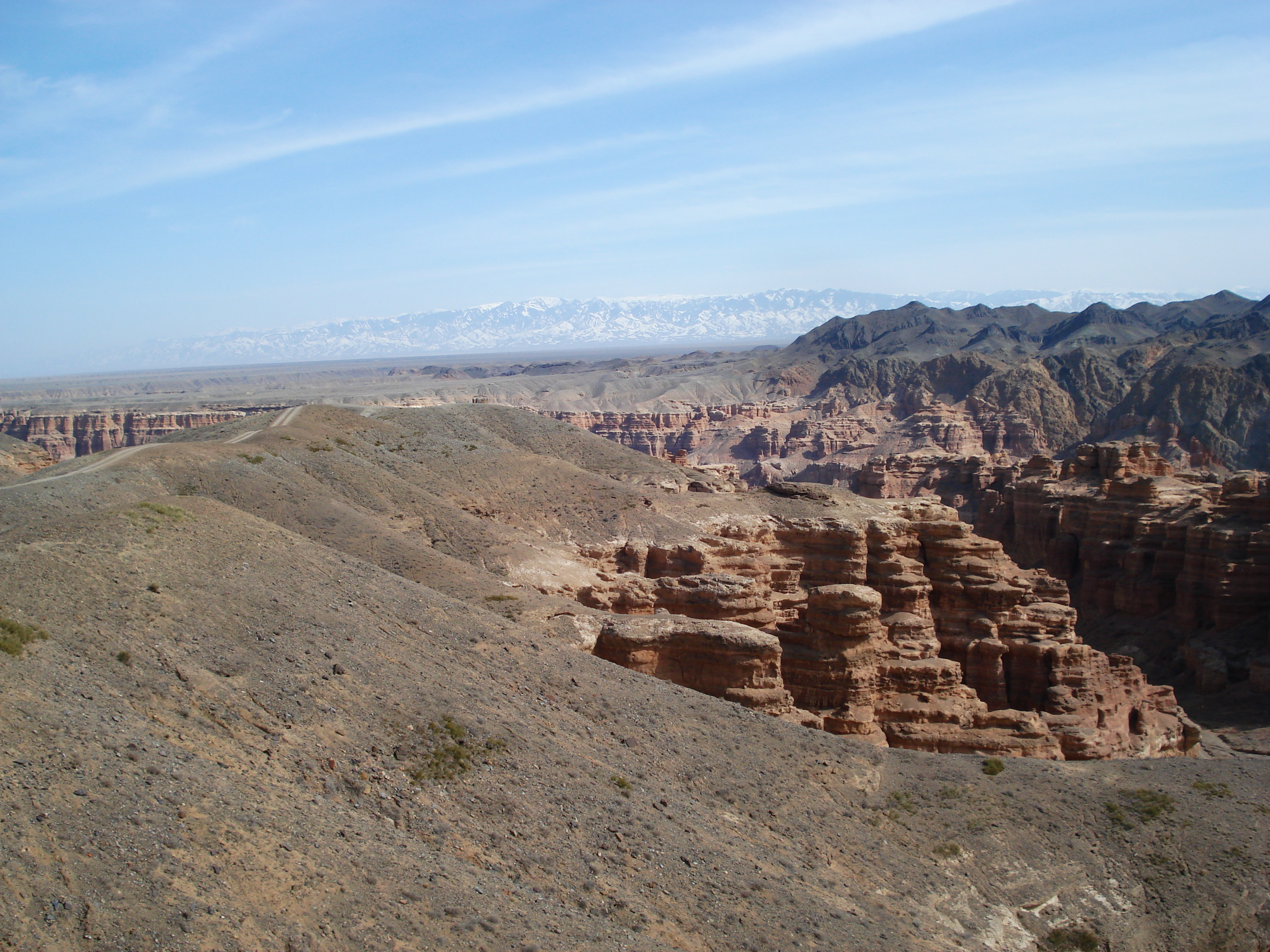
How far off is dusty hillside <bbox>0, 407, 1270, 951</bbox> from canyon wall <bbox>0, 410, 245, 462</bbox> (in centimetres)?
10893

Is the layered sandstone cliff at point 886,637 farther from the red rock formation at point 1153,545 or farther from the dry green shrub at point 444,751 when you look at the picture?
the red rock formation at point 1153,545

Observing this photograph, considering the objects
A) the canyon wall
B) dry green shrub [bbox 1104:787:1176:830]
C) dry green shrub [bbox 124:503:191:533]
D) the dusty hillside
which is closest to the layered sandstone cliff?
the dusty hillside

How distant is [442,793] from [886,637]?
19.9m

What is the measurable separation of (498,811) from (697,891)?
4.10 m

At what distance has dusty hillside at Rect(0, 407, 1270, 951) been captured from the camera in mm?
13047

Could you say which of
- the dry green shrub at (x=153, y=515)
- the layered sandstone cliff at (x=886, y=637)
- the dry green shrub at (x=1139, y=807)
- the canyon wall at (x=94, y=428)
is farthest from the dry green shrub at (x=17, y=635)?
the canyon wall at (x=94, y=428)

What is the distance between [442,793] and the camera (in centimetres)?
1817

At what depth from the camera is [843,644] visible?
31.4 meters

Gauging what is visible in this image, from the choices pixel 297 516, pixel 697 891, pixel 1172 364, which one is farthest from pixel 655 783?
pixel 1172 364

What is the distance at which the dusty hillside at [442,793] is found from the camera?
13.0 metres

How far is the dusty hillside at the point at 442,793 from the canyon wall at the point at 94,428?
10893 cm

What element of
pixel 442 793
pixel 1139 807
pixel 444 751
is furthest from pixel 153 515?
pixel 1139 807

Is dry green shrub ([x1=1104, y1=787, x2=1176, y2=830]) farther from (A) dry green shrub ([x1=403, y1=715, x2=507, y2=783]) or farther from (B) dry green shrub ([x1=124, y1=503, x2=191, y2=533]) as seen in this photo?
(B) dry green shrub ([x1=124, y1=503, x2=191, y2=533])

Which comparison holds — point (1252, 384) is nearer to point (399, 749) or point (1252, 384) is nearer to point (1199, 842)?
point (1199, 842)
